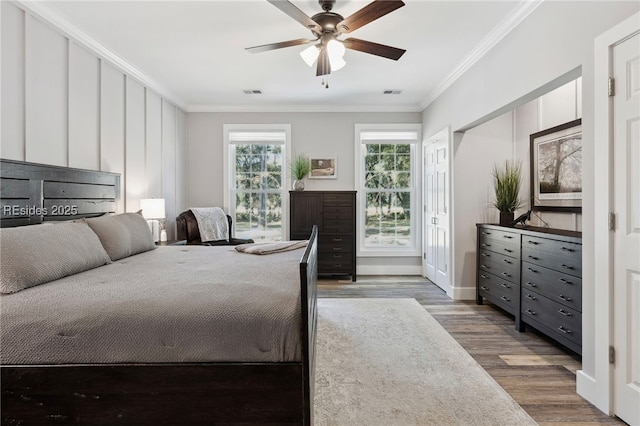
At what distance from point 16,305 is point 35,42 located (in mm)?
2245

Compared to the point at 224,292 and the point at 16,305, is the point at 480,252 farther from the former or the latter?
the point at 16,305

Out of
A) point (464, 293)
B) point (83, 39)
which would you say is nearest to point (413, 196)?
point (464, 293)

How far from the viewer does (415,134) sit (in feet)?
17.9

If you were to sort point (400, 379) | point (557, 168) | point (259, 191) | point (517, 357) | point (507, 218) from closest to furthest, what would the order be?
point (400, 379) → point (517, 357) → point (557, 168) → point (507, 218) → point (259, 191)

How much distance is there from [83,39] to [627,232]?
14.1ft

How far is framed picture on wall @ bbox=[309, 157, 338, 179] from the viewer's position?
5.41 metres

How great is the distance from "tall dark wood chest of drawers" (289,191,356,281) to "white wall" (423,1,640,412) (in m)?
2.22

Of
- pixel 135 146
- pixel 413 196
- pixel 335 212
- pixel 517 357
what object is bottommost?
pixel 517 357

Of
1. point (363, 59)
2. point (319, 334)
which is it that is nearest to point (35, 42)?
point (363, 59)

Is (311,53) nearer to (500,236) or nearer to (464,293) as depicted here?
(500,236)

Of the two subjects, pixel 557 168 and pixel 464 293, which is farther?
pixel 464 293

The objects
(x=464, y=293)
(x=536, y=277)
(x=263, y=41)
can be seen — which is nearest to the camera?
(x=536, y=277)

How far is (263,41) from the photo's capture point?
127 inches

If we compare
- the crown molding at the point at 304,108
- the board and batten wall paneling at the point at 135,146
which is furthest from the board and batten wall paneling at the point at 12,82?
the crown molding at the point at 304,108
